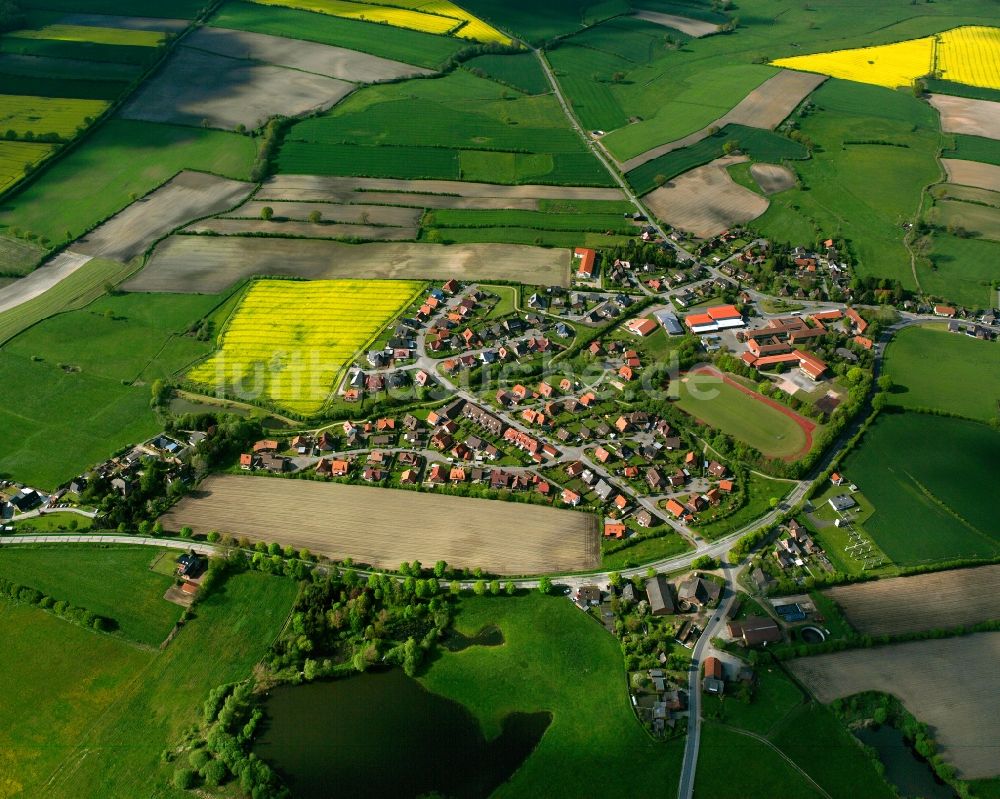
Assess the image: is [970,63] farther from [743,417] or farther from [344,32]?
[344,32]

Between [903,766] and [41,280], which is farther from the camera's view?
[41,280]

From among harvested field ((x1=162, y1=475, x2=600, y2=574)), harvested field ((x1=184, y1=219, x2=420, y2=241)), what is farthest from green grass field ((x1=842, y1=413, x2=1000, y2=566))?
harvested field ((x1=184, y1=219, x2=420, y2=241))

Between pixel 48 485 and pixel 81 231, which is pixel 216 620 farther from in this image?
pixel 81 231

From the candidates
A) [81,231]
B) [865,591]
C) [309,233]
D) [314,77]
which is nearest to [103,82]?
[314,77]

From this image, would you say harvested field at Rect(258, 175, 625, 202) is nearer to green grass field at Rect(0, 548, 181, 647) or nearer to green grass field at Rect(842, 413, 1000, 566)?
green grass field at Rect(842, 413, 1000, 566)

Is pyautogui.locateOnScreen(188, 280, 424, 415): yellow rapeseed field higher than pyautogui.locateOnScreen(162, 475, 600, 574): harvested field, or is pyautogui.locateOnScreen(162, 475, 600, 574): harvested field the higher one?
pyautogui.locateOnScreen(188, 280, 424, 415): yellow rapeseed field

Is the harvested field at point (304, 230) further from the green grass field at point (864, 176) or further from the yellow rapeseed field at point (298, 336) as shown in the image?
the green grass field at point (864, 176)

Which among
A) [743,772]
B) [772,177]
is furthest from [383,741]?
[772,177]
